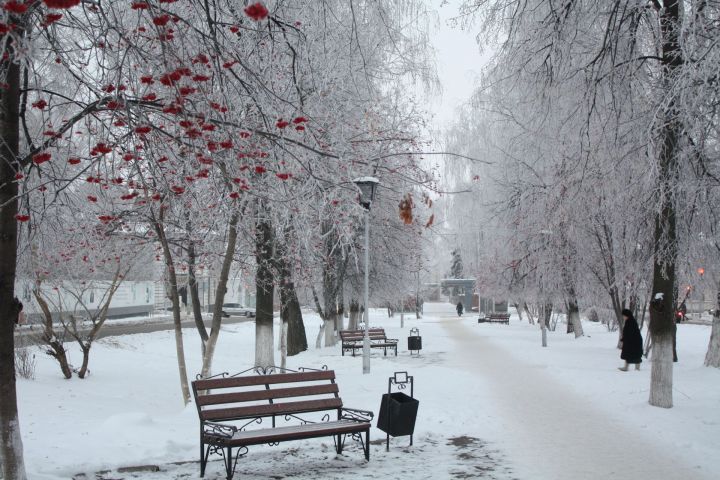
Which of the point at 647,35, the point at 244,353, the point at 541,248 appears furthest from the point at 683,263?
the point at 244,353

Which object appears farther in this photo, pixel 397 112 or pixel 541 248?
pixel 541 248

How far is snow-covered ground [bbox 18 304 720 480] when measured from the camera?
642cm

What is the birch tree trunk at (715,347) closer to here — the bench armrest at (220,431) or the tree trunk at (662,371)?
the tree trunk at (662,371)

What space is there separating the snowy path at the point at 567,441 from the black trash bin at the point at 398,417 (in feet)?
3.91

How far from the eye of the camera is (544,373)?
48.9 ft

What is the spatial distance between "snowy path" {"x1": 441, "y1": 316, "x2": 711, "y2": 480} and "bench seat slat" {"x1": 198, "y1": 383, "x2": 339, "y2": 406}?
2315 mm

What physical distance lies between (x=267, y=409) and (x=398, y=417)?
4.94 ft

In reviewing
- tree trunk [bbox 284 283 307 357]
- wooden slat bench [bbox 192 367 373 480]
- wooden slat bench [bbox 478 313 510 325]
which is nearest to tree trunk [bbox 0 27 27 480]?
wooden slat bench [bbox 192 367 373 480]

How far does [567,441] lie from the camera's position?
775 cm

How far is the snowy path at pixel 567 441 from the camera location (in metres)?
6.40

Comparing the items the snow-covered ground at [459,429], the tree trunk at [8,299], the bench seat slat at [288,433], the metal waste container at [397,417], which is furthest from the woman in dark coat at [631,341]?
the tree trunk at [8,299]

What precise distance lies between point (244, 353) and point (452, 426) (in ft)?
58.0

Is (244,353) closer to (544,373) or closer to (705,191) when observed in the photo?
(544,373)

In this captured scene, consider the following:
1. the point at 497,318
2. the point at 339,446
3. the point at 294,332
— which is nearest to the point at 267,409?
the point at 339,446
